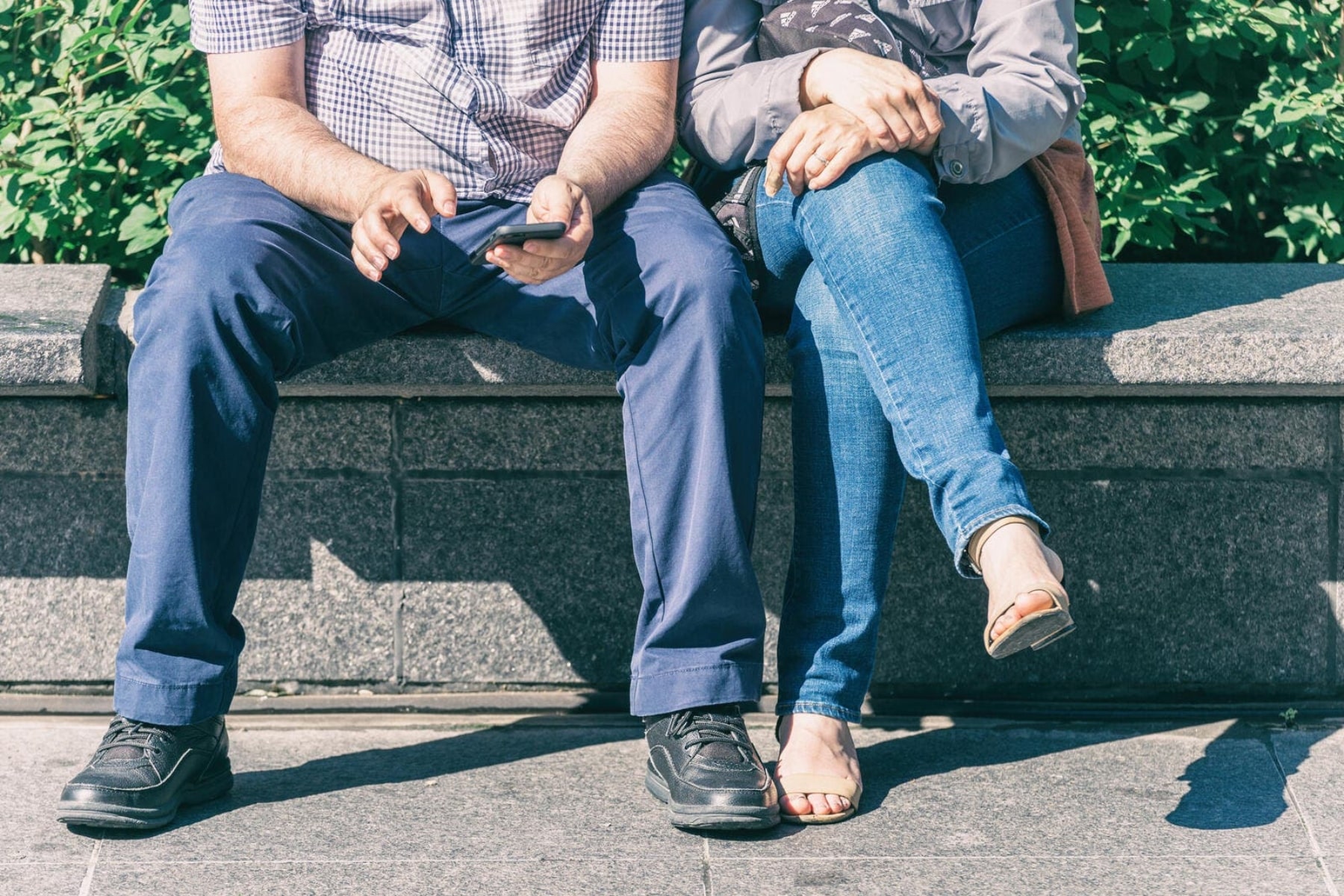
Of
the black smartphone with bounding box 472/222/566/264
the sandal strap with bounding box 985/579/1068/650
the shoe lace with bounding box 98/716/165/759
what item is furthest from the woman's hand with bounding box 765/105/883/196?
the shoe lace with bounding box 98/716/165/759

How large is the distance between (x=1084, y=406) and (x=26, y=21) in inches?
98.6

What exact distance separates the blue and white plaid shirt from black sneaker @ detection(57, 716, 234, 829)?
107 centimetres

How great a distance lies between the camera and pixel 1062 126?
279 cm

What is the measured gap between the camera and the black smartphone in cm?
247

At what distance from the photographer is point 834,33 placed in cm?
288

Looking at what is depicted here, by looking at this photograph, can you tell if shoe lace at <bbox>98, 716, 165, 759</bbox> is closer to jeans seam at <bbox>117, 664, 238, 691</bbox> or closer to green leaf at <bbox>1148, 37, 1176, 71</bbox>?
jeans seam at <bbox>117, 664, 238, 691</bbox>

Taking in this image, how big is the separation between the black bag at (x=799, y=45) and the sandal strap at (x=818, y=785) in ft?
2.93

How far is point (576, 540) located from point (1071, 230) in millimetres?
1095

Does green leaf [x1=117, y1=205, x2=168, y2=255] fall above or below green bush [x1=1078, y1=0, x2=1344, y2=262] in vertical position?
above

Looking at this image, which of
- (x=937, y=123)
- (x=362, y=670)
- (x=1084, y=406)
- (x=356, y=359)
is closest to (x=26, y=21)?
(x=356, y=359)

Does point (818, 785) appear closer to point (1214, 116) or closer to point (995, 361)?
point (995, 361)

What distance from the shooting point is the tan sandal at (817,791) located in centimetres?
254

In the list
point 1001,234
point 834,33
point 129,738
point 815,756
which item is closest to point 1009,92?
point 1001,234

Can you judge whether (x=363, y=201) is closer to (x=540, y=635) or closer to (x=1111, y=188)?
(x=540, y=635)
